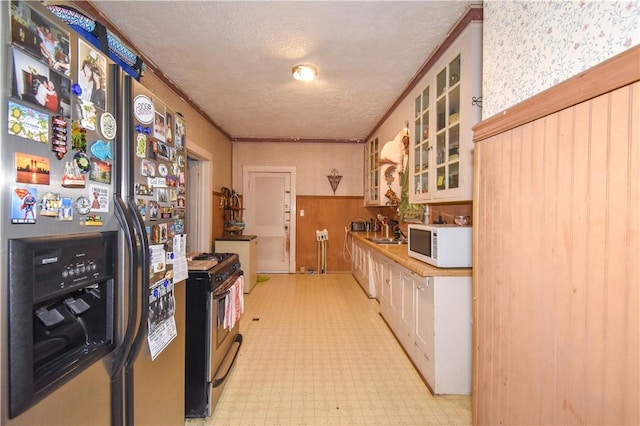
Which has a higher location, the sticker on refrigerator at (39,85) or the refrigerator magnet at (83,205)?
the sticker on refrigerator at (39,85)

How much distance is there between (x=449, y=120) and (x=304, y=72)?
1333 mm

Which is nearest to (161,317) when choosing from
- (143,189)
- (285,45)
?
(143,189)

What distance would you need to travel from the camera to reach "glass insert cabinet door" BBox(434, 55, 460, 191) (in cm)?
204

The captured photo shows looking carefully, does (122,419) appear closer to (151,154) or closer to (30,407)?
(30,407)

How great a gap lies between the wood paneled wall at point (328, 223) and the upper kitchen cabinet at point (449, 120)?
2705 mm

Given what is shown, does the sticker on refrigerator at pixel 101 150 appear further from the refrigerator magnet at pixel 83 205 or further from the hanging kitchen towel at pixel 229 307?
the hanging kitchen towel at pixel 229 307

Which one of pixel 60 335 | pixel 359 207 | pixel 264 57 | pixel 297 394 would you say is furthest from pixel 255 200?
pixel 60 335

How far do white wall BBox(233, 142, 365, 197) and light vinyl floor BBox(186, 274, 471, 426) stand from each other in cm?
255

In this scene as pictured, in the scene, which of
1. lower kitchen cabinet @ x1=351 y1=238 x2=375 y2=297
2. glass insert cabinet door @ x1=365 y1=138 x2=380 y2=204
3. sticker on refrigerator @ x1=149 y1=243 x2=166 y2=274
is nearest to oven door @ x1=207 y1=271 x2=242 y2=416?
sticker on refrigerator @ x1=149 y1=243 x2=166 y2=274

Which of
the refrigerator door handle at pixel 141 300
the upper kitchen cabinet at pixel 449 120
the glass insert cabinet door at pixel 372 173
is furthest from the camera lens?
the glass insert cabinet door at pixel 372 173

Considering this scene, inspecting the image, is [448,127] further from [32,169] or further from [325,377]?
[32,169]

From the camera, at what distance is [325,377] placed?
2145 mm

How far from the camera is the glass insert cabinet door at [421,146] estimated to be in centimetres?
254

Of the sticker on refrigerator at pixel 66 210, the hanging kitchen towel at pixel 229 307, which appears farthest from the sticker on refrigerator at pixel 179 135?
the hanging kitchen towel at pixel 229 307
